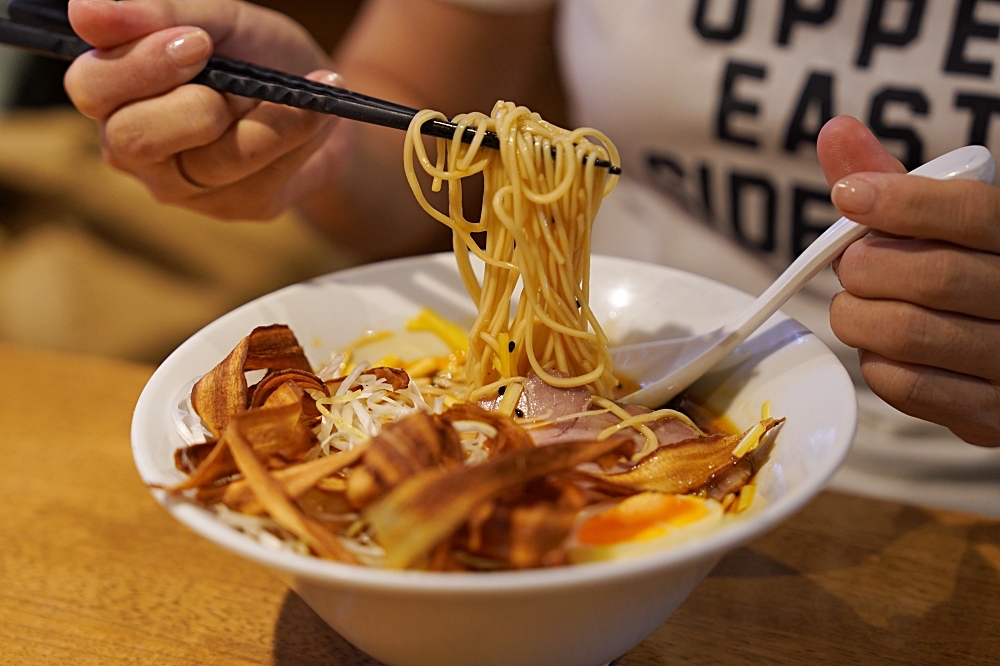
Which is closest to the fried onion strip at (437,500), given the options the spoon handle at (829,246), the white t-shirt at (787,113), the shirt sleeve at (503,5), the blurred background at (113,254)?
the spoon handle at (829,246)

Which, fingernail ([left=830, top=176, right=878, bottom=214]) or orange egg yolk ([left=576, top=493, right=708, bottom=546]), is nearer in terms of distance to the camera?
orange egg yolk ([left=576, top=493, right=708, bottom=546])

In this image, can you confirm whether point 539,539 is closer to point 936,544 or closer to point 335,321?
point 335,321

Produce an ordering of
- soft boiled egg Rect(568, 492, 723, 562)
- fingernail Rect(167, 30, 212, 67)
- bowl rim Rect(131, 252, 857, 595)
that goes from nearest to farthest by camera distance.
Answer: bowl rim Rect(131, 252, 857, 595), soft boiled egg Rect(568, 492, 723, 562), fingernail Rect(167, 30, 212, 67)

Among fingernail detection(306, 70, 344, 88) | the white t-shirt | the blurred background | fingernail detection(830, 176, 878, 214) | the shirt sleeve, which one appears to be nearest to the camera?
fingernail detection(830, 176, 878, 214)

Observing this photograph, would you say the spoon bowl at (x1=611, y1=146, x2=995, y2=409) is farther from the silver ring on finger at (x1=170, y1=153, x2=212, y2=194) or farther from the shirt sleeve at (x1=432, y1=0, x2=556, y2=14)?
the shirt sleeve at (x1=432, y1=0, x2=556, y2=14)

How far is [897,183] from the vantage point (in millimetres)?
875

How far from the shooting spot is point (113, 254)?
2.88 metres

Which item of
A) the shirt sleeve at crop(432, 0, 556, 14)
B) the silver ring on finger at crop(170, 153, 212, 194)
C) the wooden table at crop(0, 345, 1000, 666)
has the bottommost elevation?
the wooden table at crop(0, 345, 1000, 666)

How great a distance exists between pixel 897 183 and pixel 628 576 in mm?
547

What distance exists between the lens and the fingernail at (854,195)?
0.88 meters

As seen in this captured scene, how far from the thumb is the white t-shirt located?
20.7 inches

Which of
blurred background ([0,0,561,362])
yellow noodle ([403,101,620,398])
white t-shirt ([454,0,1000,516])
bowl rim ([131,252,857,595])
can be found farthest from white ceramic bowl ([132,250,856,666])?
blurred background ([0,0,561,362])

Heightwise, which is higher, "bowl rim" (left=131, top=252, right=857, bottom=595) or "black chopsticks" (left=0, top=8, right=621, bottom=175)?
"black chopsticks" (left=0, top=8, right=621, bottom=175)

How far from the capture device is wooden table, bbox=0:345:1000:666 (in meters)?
1.00
